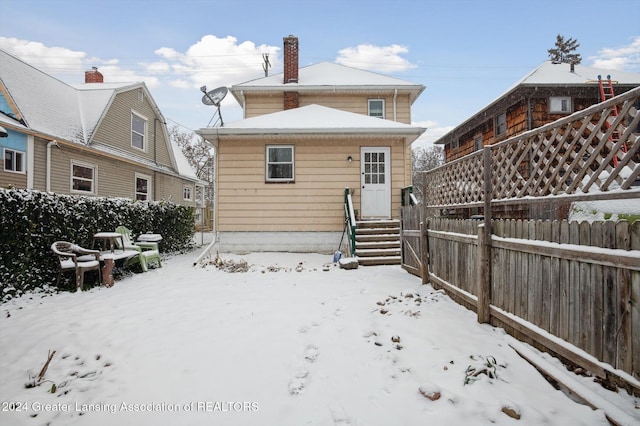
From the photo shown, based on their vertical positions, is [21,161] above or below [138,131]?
below

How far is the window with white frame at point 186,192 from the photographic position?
858 inches

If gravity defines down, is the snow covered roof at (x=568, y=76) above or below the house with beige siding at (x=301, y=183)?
above

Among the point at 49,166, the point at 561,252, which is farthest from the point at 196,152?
the point at 561,252

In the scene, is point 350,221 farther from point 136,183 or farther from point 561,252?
point 136,183

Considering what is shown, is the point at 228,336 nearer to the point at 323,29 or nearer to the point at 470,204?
the point at 470,204

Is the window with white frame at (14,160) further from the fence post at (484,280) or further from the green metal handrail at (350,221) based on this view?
the fence post at (484,280)

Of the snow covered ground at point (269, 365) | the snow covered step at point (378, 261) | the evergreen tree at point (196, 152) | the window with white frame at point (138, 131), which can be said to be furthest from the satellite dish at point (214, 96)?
the evergreen tree at point (196, 152)

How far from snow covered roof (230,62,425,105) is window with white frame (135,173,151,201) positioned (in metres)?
6.56

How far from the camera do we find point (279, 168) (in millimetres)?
10250

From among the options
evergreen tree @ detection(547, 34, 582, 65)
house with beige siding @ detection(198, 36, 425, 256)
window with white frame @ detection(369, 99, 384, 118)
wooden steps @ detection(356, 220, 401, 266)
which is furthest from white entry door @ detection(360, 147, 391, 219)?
evergreen tree @ detection(547, 34, 582, 65)

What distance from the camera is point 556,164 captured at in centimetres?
330

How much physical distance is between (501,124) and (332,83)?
338 inches

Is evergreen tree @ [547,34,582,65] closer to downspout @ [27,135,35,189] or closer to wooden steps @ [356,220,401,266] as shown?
wooden steps @ [356,220,401,266]

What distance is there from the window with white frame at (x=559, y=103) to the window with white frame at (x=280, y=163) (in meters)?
11.5
